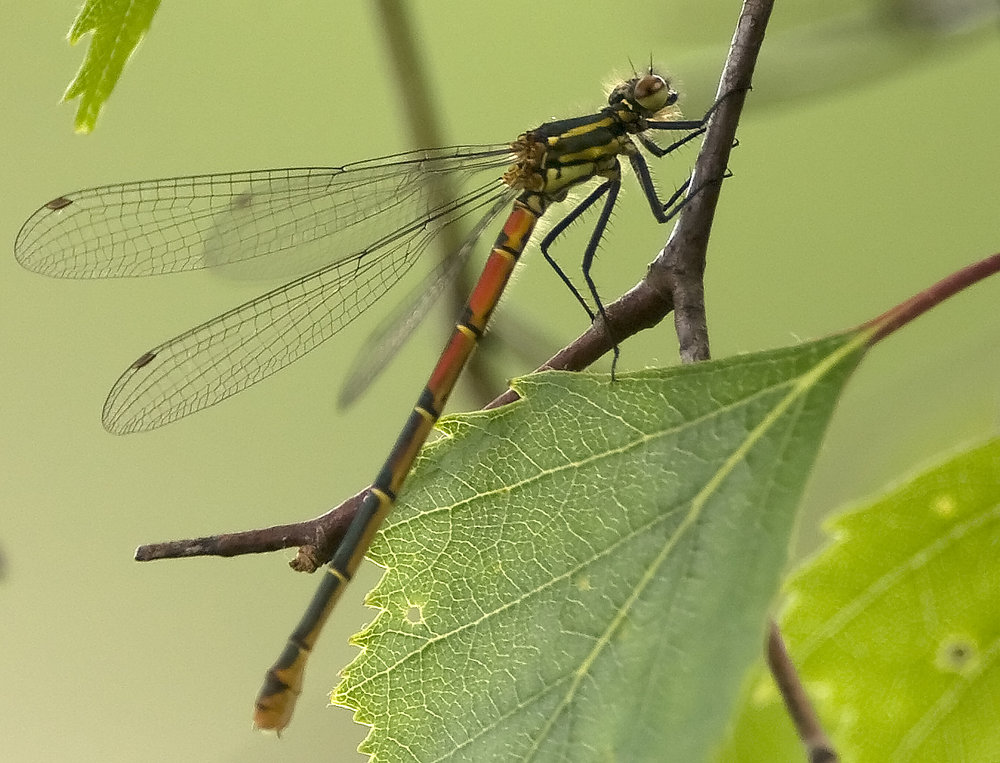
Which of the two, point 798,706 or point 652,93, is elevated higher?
point 652,93

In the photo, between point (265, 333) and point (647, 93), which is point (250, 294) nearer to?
point (265, 333)

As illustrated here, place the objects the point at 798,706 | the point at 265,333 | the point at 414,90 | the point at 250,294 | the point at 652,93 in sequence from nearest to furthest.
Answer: the point at 798,706 → the point at 652,93 → the point at 265,333 → the point at 414,90 → the point at 250,294

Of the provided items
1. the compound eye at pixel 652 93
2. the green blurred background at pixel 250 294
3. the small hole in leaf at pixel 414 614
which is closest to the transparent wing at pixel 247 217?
the compound eye at pixel 652 93

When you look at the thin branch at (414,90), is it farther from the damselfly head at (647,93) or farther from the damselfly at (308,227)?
the damselfly head at (647,93)

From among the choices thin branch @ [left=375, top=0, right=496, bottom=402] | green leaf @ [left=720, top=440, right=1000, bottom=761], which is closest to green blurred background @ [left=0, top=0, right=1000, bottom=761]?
thin branch @ [left=375, top=0, right=496, bottom=402]

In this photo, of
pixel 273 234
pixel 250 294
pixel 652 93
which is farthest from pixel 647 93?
pixel 250 294

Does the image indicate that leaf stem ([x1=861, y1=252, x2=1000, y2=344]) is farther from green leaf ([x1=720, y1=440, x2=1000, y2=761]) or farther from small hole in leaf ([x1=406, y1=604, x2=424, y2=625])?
small hole in leaf ([x1=406, y1=604, x2=424, y2=625])
